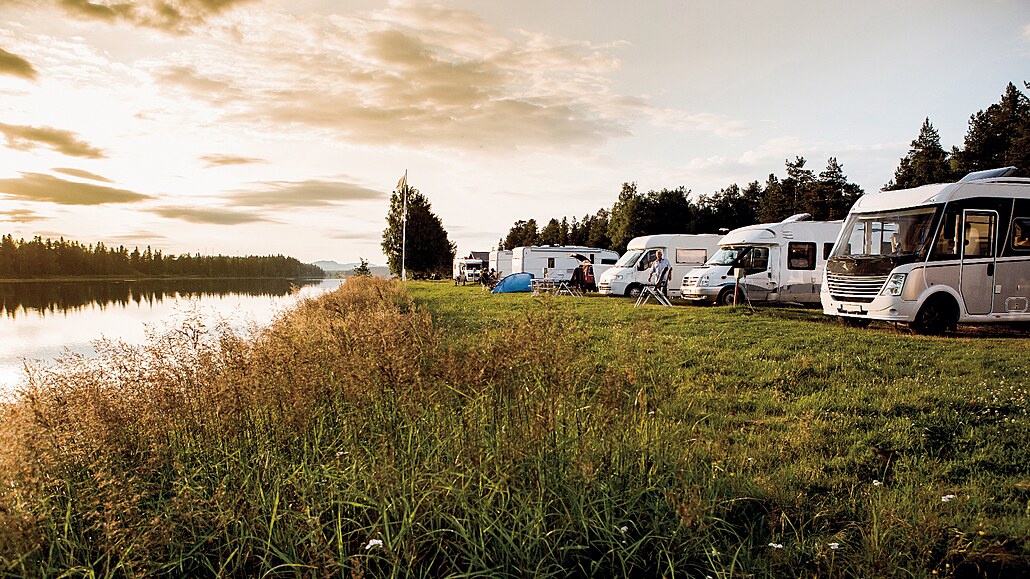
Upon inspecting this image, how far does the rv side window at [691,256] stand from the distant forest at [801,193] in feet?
78.5

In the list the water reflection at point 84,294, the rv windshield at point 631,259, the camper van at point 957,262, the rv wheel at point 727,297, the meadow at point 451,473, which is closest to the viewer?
the meadow at point 451,473

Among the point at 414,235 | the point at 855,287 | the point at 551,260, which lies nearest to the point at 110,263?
the point at 414,235

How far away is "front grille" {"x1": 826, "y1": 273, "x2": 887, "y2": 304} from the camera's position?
38.6 feet

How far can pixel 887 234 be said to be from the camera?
12922 millimetres

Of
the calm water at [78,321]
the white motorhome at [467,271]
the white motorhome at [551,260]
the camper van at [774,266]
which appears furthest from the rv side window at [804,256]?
the white motorhome at [467,271]

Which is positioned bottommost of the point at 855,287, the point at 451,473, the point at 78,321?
the point at 78,321

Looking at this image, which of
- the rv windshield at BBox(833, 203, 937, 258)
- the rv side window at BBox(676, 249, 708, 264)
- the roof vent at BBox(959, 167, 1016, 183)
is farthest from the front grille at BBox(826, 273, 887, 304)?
the rv side window at BBox(676, 249, 708, 264)

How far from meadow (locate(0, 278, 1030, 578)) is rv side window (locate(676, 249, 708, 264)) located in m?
19.8

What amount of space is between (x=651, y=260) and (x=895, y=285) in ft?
43.5

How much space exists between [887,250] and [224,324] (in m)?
13.0

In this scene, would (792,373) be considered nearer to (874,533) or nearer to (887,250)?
(874,533)

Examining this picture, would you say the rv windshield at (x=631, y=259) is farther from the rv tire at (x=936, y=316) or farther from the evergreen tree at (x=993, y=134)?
the evergreen tree at (x=993, y=134)

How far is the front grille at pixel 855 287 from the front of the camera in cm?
1177

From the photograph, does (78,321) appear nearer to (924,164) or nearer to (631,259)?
(631,259)
